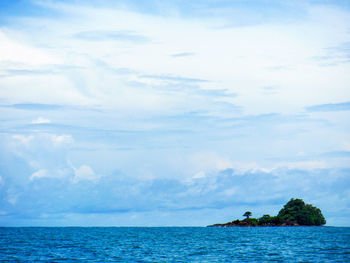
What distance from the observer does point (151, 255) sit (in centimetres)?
7550

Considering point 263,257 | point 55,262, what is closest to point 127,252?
point 55,262

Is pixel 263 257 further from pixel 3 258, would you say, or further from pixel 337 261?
pixel 3 258

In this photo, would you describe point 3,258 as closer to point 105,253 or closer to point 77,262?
point 77,262

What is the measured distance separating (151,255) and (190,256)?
6.59 meters

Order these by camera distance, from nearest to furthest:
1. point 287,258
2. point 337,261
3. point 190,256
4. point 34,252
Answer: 1. point 337,261
2. point 287,258
3. point 190,256
4. point 34,252

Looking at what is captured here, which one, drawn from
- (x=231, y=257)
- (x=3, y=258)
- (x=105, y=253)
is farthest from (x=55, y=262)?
(x=231, y=257)

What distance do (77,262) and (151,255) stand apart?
13890 mm

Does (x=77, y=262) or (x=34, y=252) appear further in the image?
(x=34, y=252)

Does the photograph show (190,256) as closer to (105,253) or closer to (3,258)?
(105,253)

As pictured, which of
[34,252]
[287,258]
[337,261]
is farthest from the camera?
[34,252]

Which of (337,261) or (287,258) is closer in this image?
(337,261)

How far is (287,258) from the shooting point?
66875 millimetres

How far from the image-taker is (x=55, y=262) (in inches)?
2552

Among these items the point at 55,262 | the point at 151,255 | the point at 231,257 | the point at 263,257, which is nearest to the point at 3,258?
the point at 55,262
